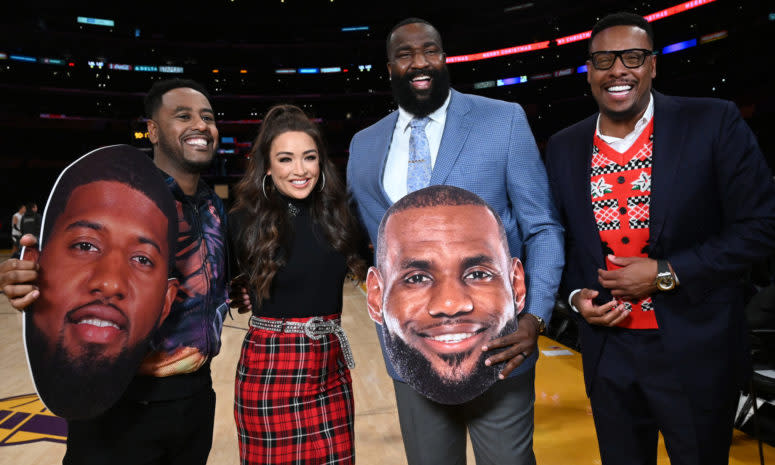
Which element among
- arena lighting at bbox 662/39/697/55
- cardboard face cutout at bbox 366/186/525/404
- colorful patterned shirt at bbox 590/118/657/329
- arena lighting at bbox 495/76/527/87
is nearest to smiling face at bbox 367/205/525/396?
cardboard face cutout at bbox 366/186/525/404

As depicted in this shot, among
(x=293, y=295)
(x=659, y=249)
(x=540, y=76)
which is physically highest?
(x=540, y=76)

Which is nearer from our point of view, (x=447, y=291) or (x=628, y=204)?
(x=447, y=291)

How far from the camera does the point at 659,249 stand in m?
1.35

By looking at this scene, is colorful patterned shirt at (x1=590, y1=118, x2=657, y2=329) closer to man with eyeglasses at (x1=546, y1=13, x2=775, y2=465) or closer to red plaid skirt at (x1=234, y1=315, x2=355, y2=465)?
man with eyeglasses at (x1=546, y1=13, x2=775, y2=465)

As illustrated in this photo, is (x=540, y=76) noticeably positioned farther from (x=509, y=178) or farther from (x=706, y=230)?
(x=509, y=178)

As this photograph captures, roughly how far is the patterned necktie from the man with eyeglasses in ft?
1.64

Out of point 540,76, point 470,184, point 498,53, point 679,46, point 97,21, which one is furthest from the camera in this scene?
point 498,53

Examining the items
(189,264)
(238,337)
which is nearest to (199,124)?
(189,264)

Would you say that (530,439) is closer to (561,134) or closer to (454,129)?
(454,129)

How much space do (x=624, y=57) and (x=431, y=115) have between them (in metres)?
0.60

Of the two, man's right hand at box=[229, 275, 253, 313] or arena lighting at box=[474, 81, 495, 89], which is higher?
arena lighting at box=[474, 81, 495, 89]

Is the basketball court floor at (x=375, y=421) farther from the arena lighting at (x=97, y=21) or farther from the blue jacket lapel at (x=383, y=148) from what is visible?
the arena lighting at (x=97, y=21)

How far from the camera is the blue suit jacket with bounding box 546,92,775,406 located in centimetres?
129

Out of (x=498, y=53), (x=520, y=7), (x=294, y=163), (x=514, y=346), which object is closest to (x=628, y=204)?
(x=514, y=346)
